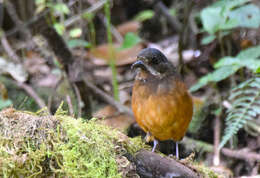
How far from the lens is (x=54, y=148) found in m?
1.92

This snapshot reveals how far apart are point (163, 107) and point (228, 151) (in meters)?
2.09

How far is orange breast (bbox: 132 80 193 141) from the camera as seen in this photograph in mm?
2830

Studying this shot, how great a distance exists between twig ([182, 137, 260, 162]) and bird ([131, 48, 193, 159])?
1.51m

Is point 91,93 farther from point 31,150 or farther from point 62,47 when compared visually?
point 31,150

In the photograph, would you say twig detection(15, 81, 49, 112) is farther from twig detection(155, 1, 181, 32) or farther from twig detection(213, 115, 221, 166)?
twig detection(155, 1, 181, 32)

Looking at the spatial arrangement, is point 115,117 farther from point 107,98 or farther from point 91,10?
point 91,10

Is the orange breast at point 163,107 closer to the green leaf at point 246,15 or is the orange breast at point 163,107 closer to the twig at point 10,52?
the green leaf at point 246,15

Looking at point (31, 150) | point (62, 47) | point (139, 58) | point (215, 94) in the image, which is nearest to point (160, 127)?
point (139, 58)

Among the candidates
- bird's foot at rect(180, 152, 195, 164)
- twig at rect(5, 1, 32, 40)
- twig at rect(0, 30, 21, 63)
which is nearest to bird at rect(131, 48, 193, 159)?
bird's foot at rect(180, 152, 195, 164)

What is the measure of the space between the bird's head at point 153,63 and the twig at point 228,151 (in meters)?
1.70

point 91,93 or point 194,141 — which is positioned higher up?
point 91,93

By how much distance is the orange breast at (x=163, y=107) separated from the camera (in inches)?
111

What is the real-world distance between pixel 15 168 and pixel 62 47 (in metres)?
2.86

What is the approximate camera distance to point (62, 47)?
4.54 m
